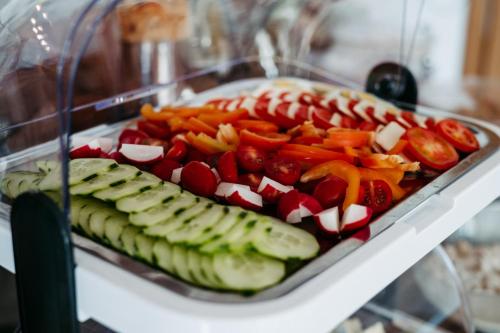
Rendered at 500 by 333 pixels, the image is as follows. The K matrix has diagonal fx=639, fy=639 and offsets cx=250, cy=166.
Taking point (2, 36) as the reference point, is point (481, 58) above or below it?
below

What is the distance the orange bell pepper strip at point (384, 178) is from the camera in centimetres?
105

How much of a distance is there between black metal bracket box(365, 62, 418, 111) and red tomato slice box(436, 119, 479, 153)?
0.66ft

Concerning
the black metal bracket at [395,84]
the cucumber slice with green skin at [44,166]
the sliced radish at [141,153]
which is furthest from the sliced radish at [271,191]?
the black metal bracket at [395,84]

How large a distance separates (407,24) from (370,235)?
804 millimetres

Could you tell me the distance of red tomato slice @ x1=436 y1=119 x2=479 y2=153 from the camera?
1.27m

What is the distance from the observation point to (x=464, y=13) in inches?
150

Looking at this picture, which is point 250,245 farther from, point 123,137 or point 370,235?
point 123,137

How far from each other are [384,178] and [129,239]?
447mm

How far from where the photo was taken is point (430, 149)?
47.2 inches

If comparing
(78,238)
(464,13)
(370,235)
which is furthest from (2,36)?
(464,13)

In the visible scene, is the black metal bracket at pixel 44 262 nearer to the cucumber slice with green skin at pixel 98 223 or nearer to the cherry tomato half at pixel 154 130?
the cucumber slice with green skin at pixel 98 223

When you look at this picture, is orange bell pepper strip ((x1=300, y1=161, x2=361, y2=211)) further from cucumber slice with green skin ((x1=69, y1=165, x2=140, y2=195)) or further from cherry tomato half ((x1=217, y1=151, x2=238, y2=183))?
cucumber slice with green skin ((x1=69, y1=165, x2=140, y2=195))

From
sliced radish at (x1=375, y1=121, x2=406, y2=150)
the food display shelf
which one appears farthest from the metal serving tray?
sliced radish at (x1=375, y1=121, x2=406, y2=150)

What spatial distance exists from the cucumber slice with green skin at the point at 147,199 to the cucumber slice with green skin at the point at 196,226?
75 millimetres
